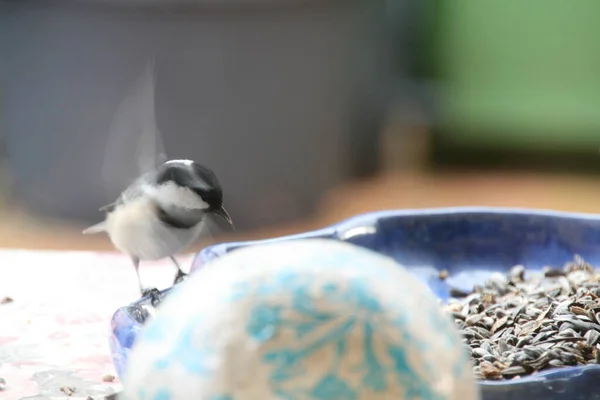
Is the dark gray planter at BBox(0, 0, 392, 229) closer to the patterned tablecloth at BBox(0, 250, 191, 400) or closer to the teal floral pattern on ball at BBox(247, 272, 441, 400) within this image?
the patterned tablecloth at BBox(0, 250, 191, 400)

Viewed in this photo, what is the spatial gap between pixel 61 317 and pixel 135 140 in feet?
1.35

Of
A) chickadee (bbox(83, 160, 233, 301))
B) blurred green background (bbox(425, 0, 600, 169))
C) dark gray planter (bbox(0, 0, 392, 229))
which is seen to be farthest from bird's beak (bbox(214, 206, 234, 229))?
blurred green background (bbox(425, 0, 600, 169))

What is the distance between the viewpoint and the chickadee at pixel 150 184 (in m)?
0.66

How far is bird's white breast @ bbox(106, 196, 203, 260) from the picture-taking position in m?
0.70

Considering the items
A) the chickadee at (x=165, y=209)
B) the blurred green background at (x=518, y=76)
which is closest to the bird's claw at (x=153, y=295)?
the chickadee at (x=165, y=209)

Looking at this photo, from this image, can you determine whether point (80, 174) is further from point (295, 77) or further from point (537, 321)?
point (295, 77)

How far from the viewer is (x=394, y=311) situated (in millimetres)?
447

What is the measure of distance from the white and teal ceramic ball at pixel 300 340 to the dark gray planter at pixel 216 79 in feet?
4.99

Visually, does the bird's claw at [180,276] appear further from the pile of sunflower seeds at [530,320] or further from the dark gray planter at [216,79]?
the dark gray planter at [216,79]

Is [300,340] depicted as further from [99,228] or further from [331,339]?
[99,228]

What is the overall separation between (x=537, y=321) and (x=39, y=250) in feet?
2.08

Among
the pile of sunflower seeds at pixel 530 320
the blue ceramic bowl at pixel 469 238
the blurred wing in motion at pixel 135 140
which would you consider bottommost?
the pile of sunflower seeds at pixel 530 320

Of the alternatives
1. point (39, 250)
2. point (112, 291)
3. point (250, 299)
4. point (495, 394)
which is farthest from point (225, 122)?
point (250, 299)

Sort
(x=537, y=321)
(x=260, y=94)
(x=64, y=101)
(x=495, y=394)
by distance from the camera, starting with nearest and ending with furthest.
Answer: (x=495, y=394) < (x=537, y=321) < (x=64, y=101) < (x=260, y=94)
